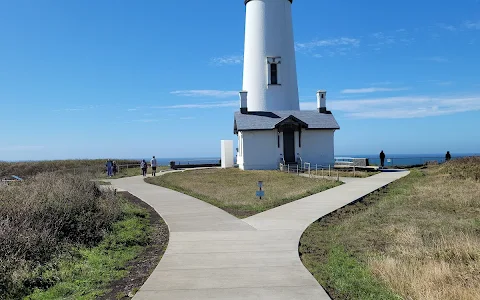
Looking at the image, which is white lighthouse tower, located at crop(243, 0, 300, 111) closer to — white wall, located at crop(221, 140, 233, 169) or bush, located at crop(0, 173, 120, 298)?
white wall, located at crop(221, 140, 233, 169)

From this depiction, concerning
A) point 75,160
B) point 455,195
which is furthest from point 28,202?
point 75,160

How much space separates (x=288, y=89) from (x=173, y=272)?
93.7 feet

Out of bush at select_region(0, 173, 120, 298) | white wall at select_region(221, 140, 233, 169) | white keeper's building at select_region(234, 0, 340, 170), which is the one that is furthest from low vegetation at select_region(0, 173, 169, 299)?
white wall at select_region(221, 140, 233, 169)

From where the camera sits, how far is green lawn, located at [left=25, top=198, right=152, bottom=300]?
6.14m

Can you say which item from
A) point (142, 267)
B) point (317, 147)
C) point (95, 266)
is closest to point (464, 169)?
point (317, 147)

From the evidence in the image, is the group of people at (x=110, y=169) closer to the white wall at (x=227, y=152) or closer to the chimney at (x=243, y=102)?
the white wall at (x=227, y=152)

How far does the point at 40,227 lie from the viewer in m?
8.41

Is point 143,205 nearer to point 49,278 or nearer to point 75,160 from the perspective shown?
point 49,278

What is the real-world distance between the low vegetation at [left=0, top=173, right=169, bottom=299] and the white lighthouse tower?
22.6 m

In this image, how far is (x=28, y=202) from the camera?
9258mm

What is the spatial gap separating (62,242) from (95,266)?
5.19ft

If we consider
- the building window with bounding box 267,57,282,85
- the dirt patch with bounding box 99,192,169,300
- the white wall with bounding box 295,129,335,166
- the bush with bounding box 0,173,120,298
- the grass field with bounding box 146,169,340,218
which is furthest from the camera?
the building window with bounding box 267,57,282,85

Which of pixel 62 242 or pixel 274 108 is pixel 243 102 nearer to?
pixel 274 108

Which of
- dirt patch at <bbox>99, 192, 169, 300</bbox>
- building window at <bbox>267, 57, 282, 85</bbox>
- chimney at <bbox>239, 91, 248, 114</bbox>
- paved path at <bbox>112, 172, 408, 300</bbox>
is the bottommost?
dirt patch at <bbox>99, 192, 169, 300</bbox>
